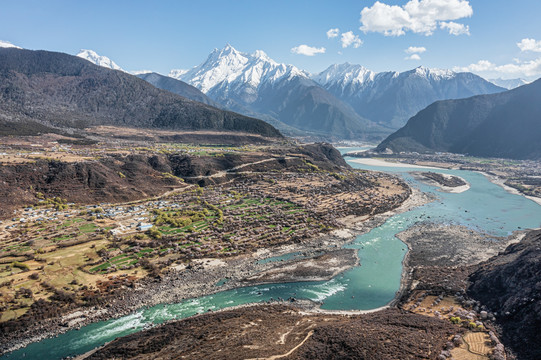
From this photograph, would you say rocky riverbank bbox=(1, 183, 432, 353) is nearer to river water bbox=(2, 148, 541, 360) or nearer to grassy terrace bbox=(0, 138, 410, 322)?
river water bbox=(2, 148, 541, 360)

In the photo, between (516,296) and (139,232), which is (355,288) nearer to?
(516,296)

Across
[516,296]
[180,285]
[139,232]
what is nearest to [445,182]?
[516,296]

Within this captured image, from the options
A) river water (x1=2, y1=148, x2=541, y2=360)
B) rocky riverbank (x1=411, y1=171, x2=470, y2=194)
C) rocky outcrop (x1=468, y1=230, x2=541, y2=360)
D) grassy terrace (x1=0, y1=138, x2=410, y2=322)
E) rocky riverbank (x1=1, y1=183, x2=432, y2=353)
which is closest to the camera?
rocky outcrop (x1=468, y1=230, x2=541, y2=360)

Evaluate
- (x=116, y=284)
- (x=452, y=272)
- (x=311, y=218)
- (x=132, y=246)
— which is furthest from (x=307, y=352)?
(x=311, y=218)

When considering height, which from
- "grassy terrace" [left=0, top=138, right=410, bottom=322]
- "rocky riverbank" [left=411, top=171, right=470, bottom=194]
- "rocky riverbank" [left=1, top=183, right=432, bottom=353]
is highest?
"rocky riverbank" [left=411, top=171, right=470, bottom=194]

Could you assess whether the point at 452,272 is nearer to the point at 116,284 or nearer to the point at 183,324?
the point at 183,324

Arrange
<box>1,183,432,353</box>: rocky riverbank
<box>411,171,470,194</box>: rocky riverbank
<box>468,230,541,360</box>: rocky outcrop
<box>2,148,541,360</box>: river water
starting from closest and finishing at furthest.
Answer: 1. <box>468,230,541,360</box>: rocky outcrop
2. <box>2,148,541,360</box>: river water
3. <box>1,183,432,353</box>: rocky riverbank
4. <box>411,171,470,194</box>: rocky riverbank

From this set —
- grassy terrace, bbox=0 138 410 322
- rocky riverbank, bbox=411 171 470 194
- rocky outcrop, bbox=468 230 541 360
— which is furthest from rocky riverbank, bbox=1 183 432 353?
rocky riverbank, bbox=411 171 470 194

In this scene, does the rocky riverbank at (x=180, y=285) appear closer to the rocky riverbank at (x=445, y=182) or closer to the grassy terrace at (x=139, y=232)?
the grassy terrace at (x=139, y=232)
